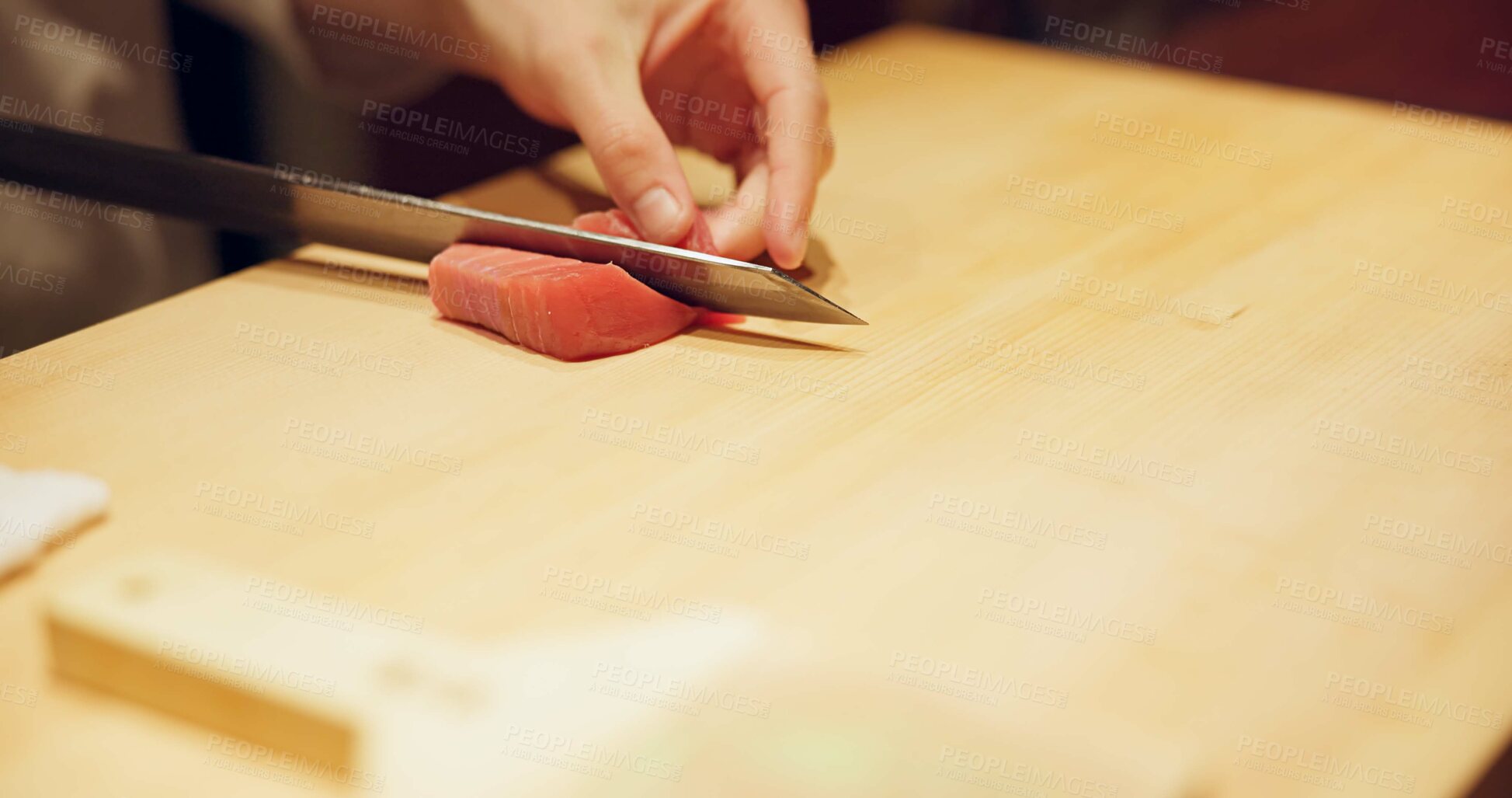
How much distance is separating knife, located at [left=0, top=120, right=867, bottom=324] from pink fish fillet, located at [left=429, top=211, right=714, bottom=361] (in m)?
0.03

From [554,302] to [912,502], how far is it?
44 cm

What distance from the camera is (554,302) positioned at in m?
1.27

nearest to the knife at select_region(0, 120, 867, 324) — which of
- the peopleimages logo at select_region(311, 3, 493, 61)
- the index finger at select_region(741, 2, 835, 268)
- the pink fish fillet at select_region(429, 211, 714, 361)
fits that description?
the pink fish fillet at select_region(429, 211, 714, 361)

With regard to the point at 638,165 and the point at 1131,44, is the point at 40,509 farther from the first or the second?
the point at 1131,44

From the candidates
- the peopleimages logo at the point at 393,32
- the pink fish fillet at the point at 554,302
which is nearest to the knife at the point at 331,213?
the pink fish fillet at the point at 554,302

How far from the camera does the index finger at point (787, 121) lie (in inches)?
59.3

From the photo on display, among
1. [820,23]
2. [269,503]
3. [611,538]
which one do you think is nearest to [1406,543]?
[611,538]

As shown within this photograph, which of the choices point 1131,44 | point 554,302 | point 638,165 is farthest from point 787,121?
point 1131,44

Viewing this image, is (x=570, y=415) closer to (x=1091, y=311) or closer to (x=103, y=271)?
(x=1091, y=311)

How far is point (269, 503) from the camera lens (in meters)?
1.07

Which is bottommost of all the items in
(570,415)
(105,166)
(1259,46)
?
(1259,46)

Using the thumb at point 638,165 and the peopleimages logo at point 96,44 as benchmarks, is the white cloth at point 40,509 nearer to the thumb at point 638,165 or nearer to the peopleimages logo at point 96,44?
the thumb at point 638,165

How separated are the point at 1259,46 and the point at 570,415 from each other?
4.49 meters

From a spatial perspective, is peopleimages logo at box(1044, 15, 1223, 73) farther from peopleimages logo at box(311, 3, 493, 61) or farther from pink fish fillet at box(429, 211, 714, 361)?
pink fish fillet at box(429, 211, 714, 361)
